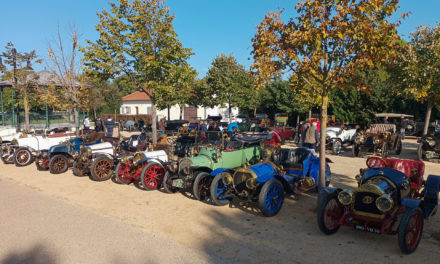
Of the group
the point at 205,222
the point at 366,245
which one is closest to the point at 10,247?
the point at 205,222

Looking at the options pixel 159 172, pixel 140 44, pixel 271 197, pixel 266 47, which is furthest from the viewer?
pixel 140 44

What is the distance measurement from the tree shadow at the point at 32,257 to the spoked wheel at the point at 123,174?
366 centimetres

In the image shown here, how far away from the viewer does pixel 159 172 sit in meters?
7.71

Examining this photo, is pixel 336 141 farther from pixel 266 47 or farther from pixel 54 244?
pixel 54 244

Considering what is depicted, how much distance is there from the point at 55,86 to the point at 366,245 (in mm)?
18321

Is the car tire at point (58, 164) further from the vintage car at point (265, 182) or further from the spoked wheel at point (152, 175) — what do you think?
the vintage car at point (265, 182)

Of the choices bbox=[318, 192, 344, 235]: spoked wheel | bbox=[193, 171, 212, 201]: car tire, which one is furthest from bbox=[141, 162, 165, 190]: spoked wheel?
bbox=[318, 192, 344, 235]: spoked wheel

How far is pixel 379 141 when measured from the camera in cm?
1146

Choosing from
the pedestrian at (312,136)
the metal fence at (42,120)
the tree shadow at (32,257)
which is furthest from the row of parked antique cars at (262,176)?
the metal fence at (42,120)

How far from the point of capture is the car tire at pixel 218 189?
19.6 ft

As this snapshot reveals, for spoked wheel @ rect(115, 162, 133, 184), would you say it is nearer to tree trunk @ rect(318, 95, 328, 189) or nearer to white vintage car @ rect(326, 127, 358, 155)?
tree trunk @ rect(318, 95, 328, 189)

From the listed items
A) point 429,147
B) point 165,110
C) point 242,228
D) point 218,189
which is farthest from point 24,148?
point 165,110

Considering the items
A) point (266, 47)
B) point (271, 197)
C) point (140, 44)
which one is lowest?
point (271, 197)

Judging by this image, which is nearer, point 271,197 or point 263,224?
point 263,224
